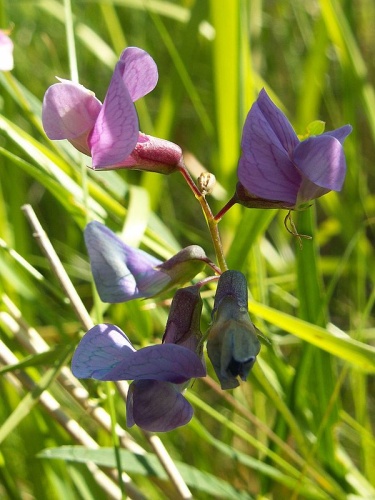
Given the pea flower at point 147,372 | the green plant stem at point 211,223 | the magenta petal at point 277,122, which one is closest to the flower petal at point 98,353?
the pea flower at point 147,372

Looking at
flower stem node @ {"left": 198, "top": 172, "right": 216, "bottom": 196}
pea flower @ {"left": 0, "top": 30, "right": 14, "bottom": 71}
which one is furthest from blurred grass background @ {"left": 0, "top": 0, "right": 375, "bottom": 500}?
flower stem node @ {"left": 198, "top": 172, "right": 216, "bottom": 196}

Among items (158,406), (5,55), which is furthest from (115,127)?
(5,55)


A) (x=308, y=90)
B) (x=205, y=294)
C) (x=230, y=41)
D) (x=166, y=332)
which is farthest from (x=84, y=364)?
(x=308, y=90)

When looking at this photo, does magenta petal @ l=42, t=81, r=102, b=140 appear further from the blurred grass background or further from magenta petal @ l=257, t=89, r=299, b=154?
the blurred grass background

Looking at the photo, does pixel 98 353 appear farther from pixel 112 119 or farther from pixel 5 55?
pixel 5 55

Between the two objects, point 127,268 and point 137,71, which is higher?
point 137,71

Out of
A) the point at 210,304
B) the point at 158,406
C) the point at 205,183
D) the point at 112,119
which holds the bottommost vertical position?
the point at 210,304
